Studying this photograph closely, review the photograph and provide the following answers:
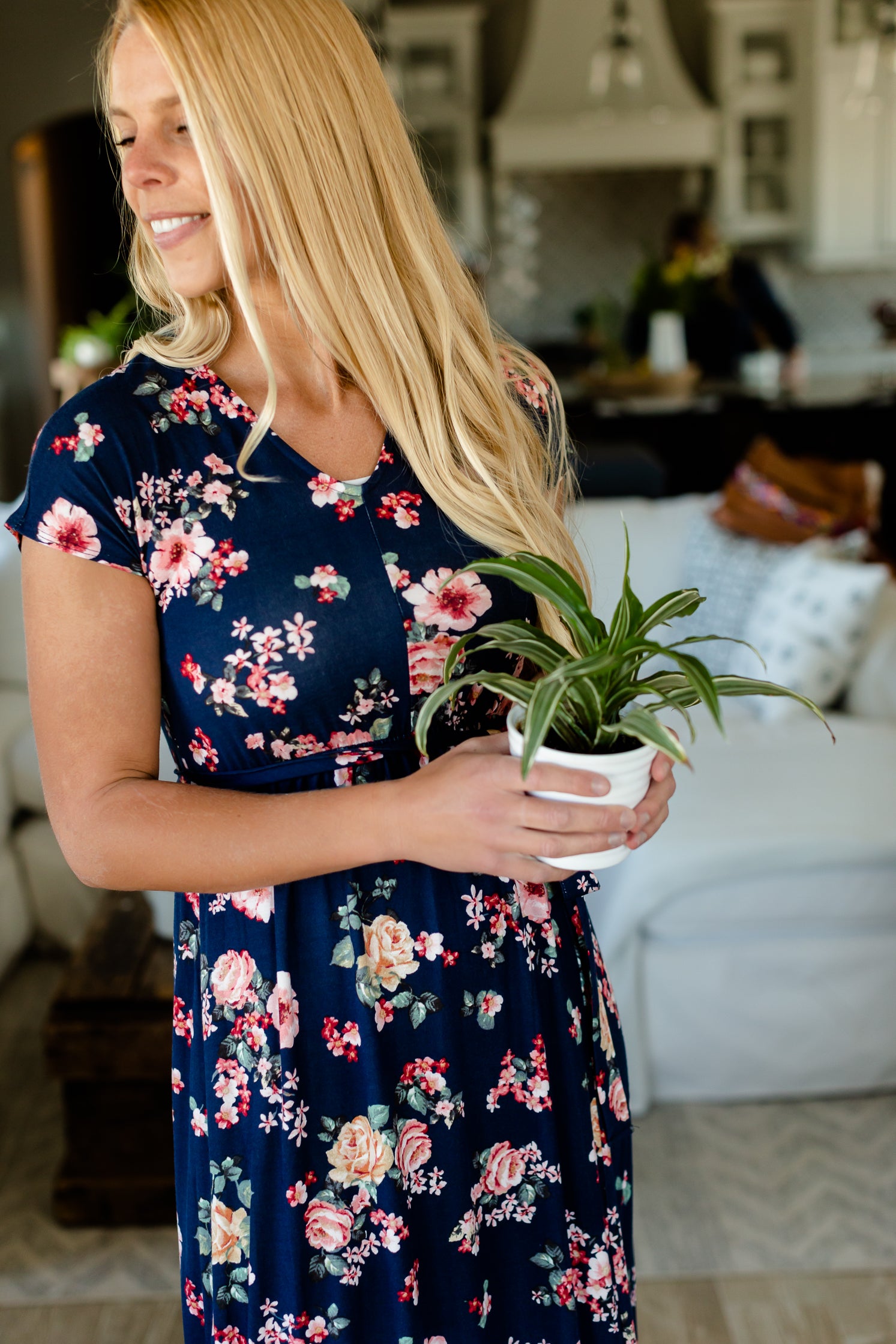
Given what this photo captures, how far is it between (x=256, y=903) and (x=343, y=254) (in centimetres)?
50

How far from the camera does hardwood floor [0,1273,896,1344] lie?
69.2 inches

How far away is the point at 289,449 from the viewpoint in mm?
934

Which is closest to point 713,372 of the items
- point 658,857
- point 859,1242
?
point 658,857

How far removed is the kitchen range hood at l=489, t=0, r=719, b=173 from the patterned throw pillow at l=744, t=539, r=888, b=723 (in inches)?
199

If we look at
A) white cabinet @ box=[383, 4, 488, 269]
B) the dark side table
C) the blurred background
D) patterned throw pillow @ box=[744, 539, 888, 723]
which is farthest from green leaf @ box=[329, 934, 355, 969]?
white cabinet @ box=[383, 4, 488, 269]

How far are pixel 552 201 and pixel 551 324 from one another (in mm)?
739

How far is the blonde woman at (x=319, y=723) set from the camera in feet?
2.78

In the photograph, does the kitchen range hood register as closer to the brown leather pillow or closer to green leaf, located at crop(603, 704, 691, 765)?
the brown leather pillow

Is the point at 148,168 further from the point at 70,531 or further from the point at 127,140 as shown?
the point at 70,531

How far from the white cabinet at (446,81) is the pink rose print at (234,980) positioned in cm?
651

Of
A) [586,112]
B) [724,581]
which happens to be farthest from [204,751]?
[586,112]

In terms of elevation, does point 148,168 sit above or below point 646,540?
above

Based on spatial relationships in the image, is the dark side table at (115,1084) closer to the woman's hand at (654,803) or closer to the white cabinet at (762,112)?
the woman's hand at (654,803)

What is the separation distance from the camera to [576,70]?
23.0 feet
